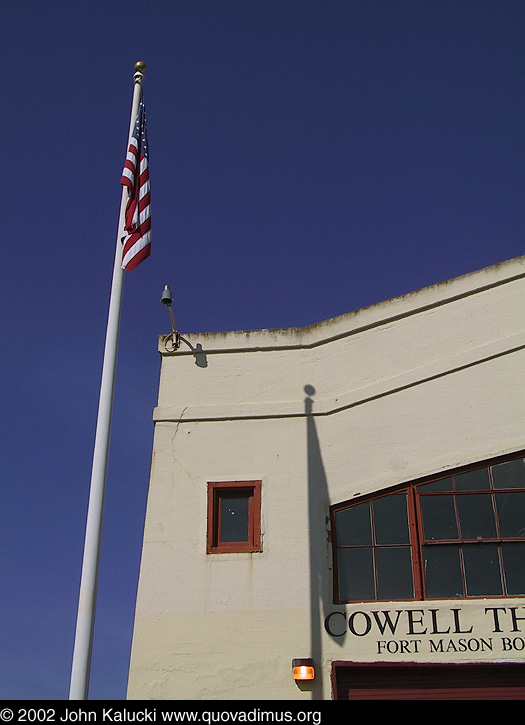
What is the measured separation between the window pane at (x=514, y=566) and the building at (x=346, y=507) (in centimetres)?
3

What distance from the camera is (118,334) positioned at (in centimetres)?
995

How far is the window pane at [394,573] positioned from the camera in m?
10.5

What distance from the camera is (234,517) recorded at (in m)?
11.2

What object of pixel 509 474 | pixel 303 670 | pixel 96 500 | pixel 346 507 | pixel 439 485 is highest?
pixel 509 474

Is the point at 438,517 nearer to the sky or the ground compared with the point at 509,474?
nearer to the ground

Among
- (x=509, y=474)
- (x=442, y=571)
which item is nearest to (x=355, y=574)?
(x=442, y=571)

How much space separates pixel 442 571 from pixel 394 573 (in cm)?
64

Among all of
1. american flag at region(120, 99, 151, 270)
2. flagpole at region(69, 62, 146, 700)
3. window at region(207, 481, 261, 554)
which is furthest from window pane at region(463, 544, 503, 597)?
american flag at region(120, 99, 151, 270)

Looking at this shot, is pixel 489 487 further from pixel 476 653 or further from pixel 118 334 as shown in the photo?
pixel 118 334

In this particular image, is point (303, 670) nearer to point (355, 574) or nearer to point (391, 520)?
point (355, 574)

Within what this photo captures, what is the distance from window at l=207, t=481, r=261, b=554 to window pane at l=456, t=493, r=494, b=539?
2.82 m

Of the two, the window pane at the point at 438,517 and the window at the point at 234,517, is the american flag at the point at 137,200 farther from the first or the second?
the window pane at the point at 438,517

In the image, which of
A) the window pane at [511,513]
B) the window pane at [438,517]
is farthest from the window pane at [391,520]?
the window pane at [511,513]

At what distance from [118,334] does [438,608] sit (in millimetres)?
5449
